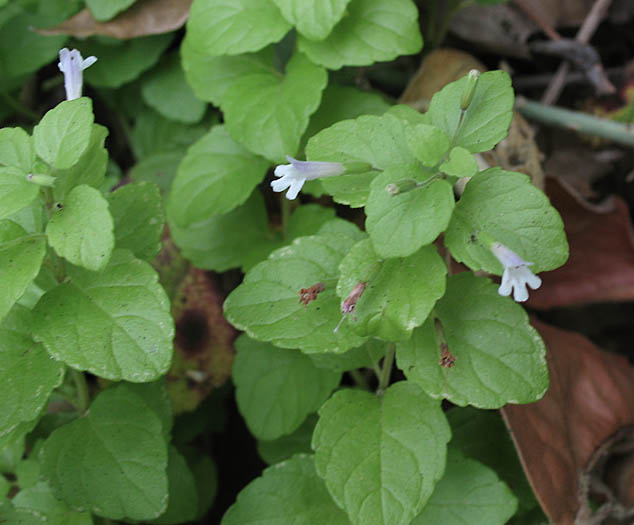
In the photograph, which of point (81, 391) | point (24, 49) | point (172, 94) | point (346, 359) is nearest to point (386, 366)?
point (346, 359)

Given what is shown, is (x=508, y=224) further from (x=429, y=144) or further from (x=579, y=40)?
(x=579, y=40)

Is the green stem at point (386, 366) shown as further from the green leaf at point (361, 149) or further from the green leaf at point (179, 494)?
the green leaf at point (179, 494)

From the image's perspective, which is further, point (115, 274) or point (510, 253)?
point (115, 274)

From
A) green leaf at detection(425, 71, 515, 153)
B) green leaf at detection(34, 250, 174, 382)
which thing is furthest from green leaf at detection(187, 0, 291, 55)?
green leaf at detection(34, 250, 174, 382)

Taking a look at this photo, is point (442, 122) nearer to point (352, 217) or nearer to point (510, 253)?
point (510, 253)

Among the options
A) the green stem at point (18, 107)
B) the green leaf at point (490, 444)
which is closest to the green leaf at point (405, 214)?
the green leaf at point (490, 444)

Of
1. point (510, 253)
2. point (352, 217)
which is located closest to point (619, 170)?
point (352, 217)
